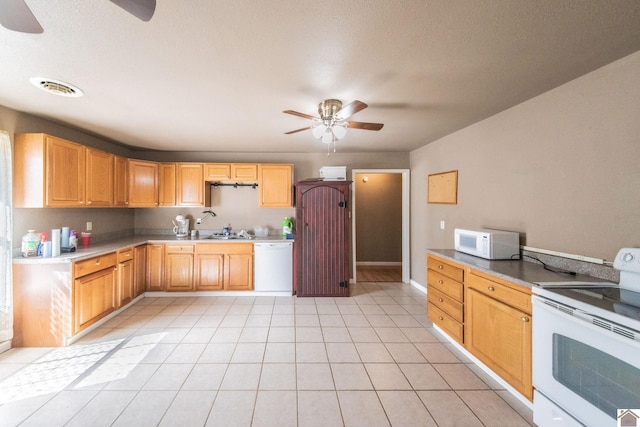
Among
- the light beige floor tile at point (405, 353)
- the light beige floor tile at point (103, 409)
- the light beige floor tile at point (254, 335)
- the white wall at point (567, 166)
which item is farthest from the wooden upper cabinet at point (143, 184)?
the white wall at point (567, 166)

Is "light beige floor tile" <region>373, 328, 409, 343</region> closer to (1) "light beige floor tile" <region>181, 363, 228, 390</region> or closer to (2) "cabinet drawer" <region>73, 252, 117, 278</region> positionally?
(1) "light beige floor tile" <region>181, 363, 228, 390</region>

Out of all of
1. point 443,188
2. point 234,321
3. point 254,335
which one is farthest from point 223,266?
point 443,188

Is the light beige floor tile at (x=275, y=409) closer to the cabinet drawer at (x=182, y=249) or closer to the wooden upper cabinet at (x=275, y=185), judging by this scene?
the cabinet drawer at (x=182, y=249)

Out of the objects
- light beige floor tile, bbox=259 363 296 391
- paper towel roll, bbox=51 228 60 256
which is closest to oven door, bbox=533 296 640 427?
light beige floor tile, bbox=259 363 296 391

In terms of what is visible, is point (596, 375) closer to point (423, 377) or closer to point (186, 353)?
point (423, 377)


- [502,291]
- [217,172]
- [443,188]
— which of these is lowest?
[502,291]

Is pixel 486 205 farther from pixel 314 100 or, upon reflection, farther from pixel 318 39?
pixel 318 39

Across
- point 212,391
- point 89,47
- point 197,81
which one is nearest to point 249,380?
point 212,391

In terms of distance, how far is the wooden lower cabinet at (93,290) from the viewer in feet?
8.61

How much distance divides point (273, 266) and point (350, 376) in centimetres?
220

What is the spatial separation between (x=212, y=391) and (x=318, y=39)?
2.54 metres

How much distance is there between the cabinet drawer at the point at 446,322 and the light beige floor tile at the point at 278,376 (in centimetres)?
156

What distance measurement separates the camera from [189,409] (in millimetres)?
1752

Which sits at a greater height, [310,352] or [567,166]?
[567,166]
